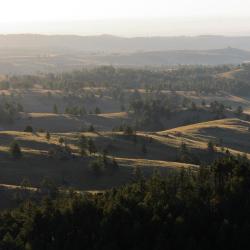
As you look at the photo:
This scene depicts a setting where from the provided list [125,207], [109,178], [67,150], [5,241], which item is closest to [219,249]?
[125,207]

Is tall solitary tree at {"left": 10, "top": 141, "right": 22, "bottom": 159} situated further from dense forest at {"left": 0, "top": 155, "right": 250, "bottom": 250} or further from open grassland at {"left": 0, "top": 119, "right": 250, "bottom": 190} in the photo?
dense forest at {"left": 0, "top": 155, "right": 250, "bottom": 250}

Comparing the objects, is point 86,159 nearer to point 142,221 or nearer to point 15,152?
point 15,152

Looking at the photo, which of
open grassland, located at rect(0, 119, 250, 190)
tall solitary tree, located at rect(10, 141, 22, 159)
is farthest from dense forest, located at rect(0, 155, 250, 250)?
tall solitary tree, located at rect(10, 141, 22, 159)

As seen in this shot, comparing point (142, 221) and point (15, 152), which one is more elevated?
point (142, 221)

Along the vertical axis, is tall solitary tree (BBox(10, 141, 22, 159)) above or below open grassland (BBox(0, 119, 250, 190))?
above

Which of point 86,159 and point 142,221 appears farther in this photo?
point 86,159

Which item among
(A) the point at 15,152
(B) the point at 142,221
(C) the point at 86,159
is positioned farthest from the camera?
(C) the point at 86,159

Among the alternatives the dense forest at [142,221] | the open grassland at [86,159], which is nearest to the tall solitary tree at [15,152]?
the open grassland at [86,159]

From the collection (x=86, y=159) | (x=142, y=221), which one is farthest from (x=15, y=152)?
(x=142, y=221)

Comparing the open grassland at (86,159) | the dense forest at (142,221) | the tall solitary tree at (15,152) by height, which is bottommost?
the open grassland at (86,159)

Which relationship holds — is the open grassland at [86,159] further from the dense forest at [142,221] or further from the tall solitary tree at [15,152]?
the dense forest at [142,221]
